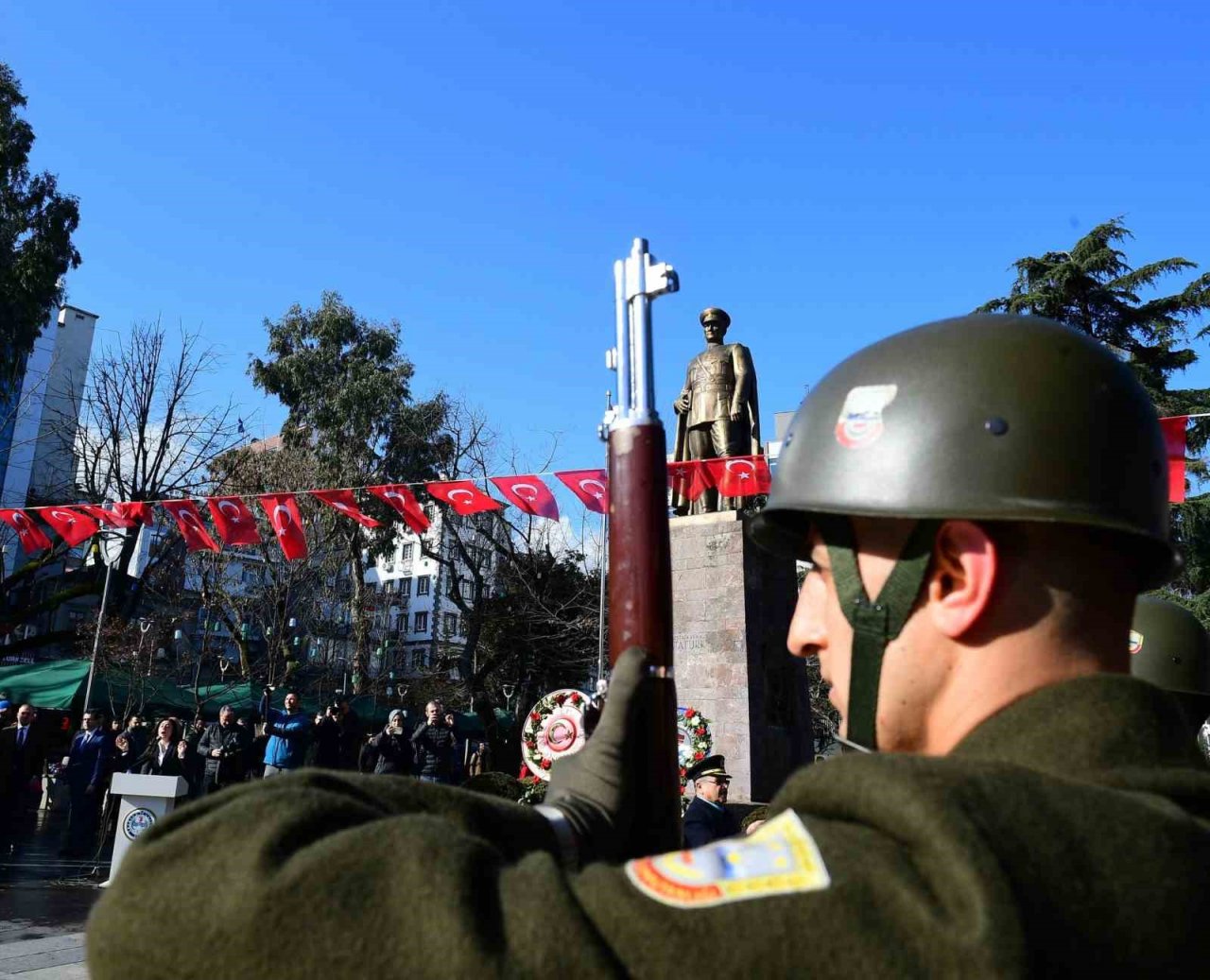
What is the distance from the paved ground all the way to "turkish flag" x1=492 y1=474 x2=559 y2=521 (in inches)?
240

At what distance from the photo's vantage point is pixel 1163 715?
101cm

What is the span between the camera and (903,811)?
80 cm

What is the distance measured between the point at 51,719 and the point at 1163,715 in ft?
69.1

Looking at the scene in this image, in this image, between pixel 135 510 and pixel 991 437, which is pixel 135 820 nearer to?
pixel 135 510

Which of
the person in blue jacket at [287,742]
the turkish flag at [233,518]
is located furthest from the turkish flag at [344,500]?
the person in blue jacket at [287,742]

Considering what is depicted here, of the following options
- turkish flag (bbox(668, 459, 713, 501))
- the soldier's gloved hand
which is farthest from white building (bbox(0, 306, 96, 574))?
the soldier's gloved hand

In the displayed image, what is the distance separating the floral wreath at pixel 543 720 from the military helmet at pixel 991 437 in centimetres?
64

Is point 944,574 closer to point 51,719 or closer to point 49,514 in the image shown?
point 49,514

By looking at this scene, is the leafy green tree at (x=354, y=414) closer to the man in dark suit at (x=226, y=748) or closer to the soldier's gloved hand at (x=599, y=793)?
the man in dark suit at (x=226, y=748)

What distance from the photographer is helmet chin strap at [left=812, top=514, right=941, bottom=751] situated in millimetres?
1121

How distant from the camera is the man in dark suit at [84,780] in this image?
12.2 meters

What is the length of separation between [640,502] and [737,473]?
9.43m

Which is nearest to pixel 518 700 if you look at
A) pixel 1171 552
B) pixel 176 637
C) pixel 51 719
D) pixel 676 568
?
pixel 176 637

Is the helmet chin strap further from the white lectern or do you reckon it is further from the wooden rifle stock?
the white lectern
